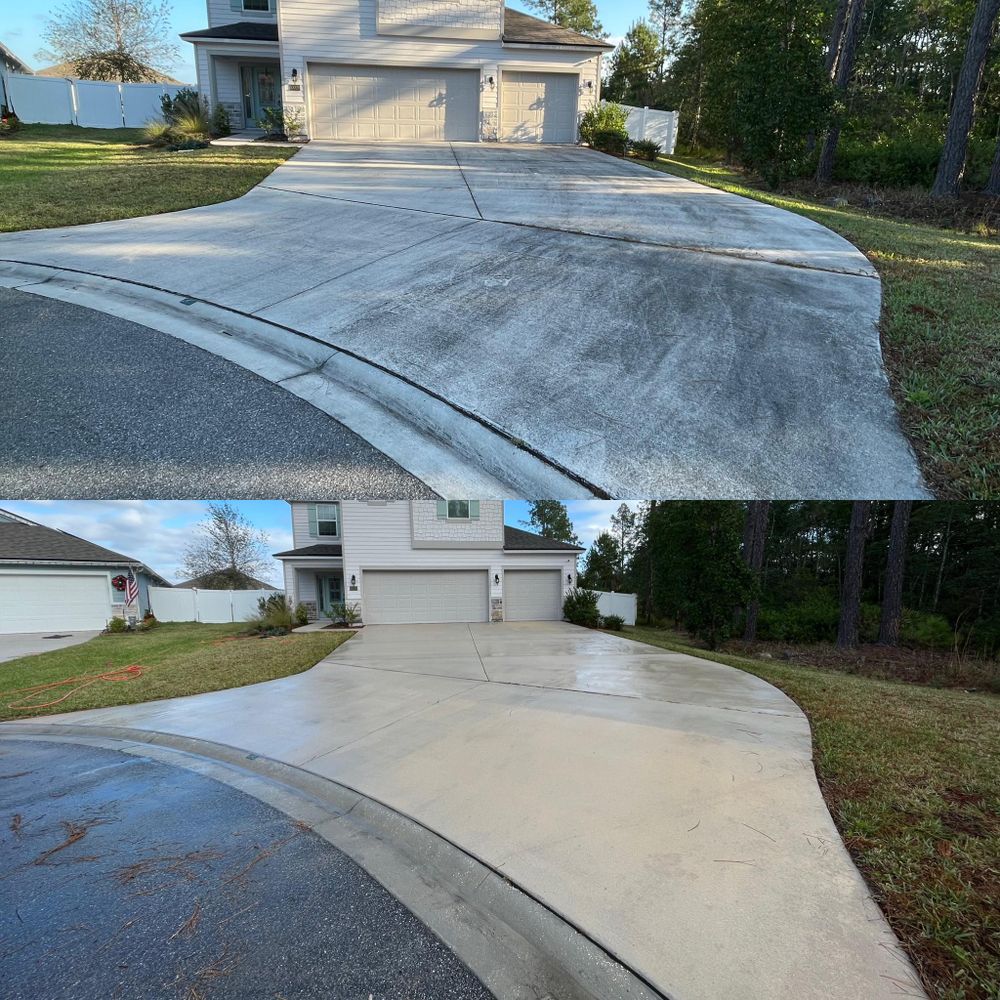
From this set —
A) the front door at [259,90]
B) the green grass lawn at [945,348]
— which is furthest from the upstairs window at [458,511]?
the front door at [259,90]

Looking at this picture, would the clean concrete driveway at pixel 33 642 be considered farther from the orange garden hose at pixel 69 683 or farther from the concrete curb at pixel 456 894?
the concrete curb at pixel 456 894

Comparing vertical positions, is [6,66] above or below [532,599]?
above

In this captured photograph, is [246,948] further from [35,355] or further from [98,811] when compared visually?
[35,355]

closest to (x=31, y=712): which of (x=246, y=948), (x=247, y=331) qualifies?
(x=247, y=331)

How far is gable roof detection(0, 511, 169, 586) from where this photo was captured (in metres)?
4.27

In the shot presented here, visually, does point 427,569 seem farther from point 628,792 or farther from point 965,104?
point 965,104

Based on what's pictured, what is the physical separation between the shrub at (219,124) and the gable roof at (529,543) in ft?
49.3

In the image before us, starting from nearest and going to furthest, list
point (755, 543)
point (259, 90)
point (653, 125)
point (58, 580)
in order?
point (58, 580)
point (755, 543)
point (259, 90)
point (653, 125)

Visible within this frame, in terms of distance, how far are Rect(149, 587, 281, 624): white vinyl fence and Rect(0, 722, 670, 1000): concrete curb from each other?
4553 mm

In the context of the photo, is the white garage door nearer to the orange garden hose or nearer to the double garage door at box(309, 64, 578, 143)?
the orange garden hose

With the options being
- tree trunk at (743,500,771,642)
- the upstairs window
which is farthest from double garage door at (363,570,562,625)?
the upstairs window

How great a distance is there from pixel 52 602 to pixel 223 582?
1792mm

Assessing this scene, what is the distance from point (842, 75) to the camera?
46.6 feet

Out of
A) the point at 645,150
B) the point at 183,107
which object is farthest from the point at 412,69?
the point at 645,150
